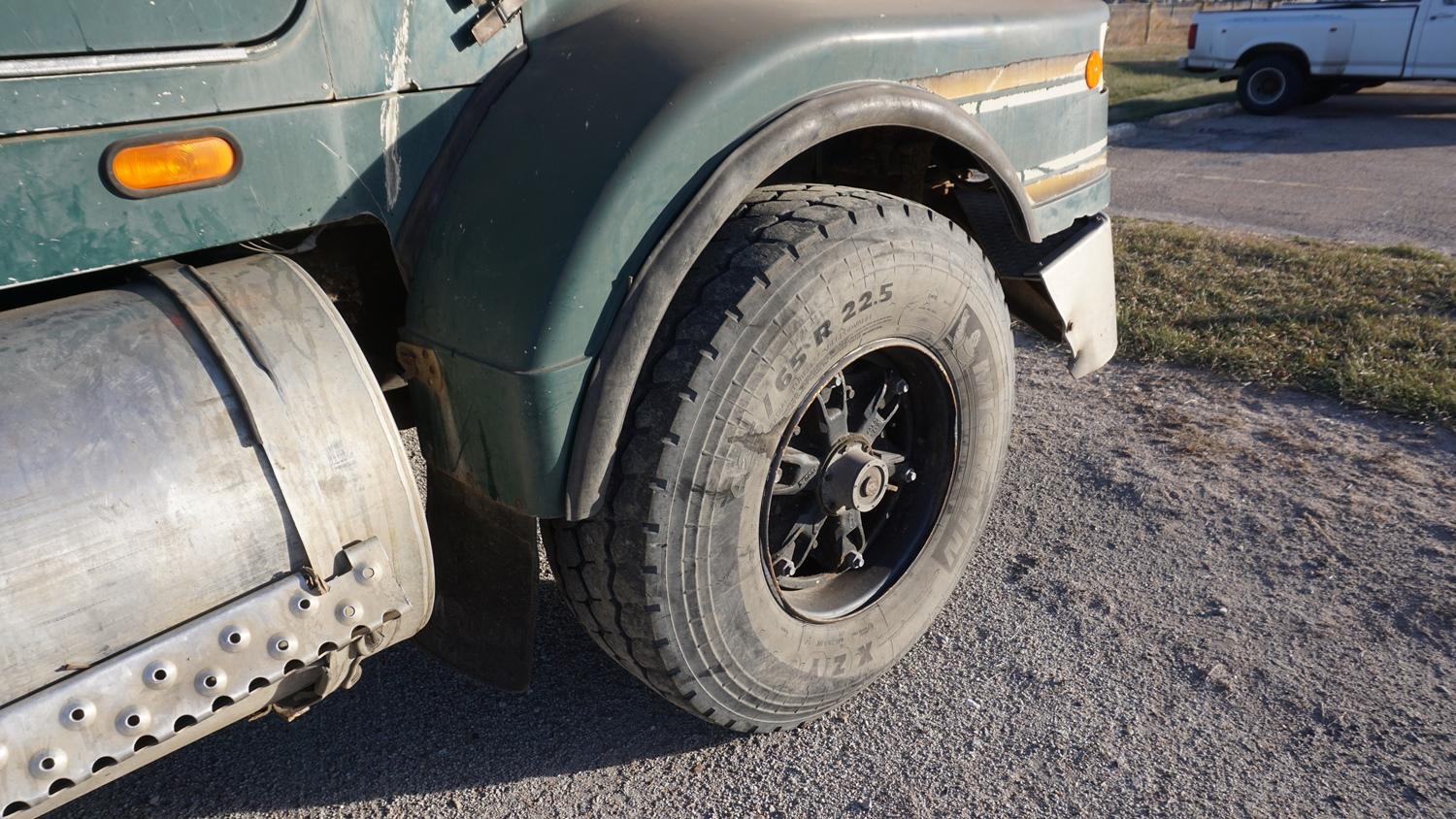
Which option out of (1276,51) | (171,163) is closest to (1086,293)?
(171,163)

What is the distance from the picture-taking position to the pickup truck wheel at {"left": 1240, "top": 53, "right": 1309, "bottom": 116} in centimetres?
1126

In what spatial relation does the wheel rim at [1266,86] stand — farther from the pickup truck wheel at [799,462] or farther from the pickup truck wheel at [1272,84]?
the pickup truck wheel at [799,462]

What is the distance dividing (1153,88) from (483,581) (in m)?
12.5

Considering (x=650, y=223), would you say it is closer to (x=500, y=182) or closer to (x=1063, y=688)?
(x=500, y=182)

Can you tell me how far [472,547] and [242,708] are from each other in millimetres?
585

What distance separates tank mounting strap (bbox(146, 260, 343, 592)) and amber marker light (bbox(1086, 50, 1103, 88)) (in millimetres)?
2275

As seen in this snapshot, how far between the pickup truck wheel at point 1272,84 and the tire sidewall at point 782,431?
10745 millimetres

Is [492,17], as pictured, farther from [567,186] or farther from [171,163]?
[171,163]

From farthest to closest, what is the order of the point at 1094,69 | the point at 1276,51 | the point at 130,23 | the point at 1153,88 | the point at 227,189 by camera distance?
1. the point at 1153,88
2. the point at 1276,51
3. the point at 1094,69
4. the point at 227,189
5. the point at 130,23

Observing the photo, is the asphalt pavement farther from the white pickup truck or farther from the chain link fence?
the chain link fence

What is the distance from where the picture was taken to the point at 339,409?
1.61 metres

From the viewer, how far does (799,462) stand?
2.28 metres

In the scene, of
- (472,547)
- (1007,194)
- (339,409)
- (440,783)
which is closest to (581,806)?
(440,783)

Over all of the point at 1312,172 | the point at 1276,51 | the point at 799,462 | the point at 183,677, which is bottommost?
the point at 1312,172
